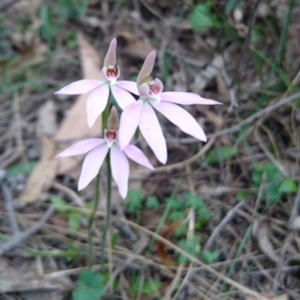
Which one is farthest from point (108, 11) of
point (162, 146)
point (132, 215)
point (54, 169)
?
point (162, 146)

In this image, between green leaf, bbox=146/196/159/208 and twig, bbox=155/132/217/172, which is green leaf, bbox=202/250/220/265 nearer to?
green leaf, bbox=146/196/159/208

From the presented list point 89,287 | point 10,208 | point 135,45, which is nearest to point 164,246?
point 89,287

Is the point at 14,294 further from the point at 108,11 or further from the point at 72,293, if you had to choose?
the point at 108,11

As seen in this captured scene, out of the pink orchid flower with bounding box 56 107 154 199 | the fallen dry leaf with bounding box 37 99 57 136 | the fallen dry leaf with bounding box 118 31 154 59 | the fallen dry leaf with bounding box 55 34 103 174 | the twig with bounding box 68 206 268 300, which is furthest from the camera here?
the fallen dry leaf with bounding box 118 31 154 59

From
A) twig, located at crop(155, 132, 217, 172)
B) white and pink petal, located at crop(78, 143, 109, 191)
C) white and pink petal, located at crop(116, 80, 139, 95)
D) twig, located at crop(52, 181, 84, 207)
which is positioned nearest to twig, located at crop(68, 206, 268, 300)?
twig, located at crop(52, 181, 84, 207)

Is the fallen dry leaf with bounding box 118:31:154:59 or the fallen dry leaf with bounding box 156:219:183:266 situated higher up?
the fallen dry leaf with bounding box 118:31:154:59

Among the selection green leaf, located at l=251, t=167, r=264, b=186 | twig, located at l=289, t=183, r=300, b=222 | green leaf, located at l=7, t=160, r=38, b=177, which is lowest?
green leaf, located at l=7, t=160, r=38, b=177

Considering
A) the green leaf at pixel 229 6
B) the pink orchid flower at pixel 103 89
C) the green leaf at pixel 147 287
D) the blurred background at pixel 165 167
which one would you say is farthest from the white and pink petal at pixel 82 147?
the green leaf at pixel 229 6
